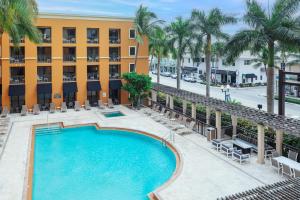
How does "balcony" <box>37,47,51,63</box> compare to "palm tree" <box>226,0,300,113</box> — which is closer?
"palm tree" <box>226,0,300,113</box>

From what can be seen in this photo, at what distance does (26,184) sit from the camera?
1630 cm

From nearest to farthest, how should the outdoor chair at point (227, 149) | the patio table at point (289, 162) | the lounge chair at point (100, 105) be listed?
the patio table at point (289, 162) < the outdoor chair at point (227, 149) < the lounge chair at point (100, 105)

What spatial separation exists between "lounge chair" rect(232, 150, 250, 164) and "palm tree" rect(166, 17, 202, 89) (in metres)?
15.4

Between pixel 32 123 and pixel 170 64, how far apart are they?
2650 inches

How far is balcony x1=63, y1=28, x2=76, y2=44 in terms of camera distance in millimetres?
36284

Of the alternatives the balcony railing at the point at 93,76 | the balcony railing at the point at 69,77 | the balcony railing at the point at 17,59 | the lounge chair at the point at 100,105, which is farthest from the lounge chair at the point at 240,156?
the balcony railing at the point at 17,59

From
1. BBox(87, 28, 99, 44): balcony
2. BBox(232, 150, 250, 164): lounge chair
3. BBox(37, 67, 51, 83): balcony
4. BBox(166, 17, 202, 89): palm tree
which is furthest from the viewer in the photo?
BBox(87, 28, 99, 44): balcony

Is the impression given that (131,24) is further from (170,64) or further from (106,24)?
(170,64)

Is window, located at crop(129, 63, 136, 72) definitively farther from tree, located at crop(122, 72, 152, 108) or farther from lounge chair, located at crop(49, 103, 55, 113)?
lounge chair, located at crop(49, 103, 55, 113)

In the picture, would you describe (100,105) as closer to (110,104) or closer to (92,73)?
(110,104)

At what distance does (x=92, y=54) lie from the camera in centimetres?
3844

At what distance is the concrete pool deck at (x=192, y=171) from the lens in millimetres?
15039

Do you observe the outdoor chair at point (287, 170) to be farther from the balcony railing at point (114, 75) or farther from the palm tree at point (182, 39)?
the balcony railing at point (114, 75)

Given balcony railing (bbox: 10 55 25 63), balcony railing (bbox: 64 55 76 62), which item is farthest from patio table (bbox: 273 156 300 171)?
balcony railing (bbox: 10 55 25 63)
